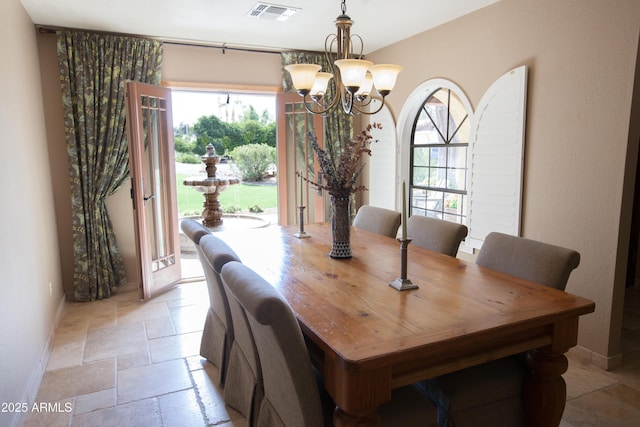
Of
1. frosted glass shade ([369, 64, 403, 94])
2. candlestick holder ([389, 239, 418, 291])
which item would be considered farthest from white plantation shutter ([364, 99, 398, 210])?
candlestick holder ([389, 239, 418, 291])

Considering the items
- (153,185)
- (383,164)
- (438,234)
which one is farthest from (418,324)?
(383,164)

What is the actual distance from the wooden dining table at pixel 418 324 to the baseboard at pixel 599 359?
1.21 metres

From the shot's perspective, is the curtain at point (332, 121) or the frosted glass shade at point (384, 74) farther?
the curtain at point (332, 121)

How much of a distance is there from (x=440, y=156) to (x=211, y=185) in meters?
3.02

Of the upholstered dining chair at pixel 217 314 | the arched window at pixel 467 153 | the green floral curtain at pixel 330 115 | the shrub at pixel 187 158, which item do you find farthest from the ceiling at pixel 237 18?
the shrub at pixel 187 158

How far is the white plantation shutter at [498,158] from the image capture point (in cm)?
326

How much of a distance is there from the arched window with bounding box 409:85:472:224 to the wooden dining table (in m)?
2.01

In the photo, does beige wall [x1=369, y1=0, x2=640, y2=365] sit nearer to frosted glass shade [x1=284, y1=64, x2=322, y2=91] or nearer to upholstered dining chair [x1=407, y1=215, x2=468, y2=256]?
upholstered dining chair [x1=407, y1=215, x2=468, y2=256]

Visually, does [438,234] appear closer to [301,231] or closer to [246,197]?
[301,231]

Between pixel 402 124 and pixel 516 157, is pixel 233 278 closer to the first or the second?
pixel 516 157

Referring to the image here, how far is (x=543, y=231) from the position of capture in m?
3.13

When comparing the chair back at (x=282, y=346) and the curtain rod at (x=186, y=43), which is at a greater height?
the curtain rod at (x=186, y=43)

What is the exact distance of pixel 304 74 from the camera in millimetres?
2484

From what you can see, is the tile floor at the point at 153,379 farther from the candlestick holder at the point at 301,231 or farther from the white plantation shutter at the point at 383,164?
the white plantation shutter at the point at 383,164
